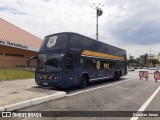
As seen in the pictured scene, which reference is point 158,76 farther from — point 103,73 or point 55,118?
point 55,118

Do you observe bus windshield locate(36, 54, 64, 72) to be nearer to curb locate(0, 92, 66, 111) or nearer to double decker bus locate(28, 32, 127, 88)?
double decker bus locate(28, 32, 127, 88)

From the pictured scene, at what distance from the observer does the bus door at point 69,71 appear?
13.0 m

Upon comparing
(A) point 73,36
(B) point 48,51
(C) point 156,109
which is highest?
(A) point 73,36

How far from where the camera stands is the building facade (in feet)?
102

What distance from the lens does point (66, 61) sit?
13.0 meters

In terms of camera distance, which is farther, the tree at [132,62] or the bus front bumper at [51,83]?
the tree at [132,62]

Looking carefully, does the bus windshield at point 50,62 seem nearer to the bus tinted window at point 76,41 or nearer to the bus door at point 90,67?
the bus tinted window at point 76,41

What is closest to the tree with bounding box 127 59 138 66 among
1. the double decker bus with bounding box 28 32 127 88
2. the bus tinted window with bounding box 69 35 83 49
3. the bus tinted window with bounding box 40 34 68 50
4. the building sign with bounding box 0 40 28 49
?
the building sign with bounding box 0 40 28 49

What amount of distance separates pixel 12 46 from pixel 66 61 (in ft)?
78.6

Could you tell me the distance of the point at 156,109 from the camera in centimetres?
870

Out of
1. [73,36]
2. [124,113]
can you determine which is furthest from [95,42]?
[124,113]

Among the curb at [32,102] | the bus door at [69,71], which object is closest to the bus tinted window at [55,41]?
the bus door at [69,71]

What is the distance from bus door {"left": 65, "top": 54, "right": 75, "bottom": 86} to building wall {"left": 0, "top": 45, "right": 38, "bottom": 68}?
14.9m

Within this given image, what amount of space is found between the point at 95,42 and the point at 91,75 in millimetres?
2769
